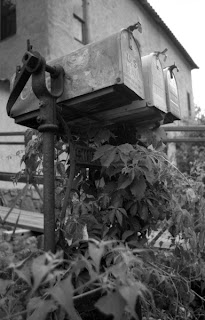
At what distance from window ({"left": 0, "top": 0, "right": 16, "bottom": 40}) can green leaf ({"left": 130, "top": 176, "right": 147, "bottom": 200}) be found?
27.0 ft

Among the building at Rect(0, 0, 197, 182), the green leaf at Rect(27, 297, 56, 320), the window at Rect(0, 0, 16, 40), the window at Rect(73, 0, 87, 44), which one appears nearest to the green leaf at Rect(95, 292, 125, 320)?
the green leaf at Rect(27, 297, 56, 320)

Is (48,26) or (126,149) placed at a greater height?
(48,26)

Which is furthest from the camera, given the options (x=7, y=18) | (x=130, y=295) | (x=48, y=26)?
(x=7, y=18)

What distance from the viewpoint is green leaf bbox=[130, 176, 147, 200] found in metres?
1.60

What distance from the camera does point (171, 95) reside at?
76.5 inches

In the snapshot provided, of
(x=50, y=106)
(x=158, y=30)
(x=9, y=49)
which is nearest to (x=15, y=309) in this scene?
(x=50, y=106)

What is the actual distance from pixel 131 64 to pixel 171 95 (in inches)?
20.5

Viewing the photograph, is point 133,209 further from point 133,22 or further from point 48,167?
point 133,22

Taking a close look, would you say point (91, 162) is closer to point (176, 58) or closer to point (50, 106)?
point (50, 106)

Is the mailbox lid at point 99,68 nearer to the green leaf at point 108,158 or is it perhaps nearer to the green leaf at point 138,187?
the green leaf at point 108,158

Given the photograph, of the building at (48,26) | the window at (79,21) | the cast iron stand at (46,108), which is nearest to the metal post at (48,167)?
the cast iron stand at (46,108)

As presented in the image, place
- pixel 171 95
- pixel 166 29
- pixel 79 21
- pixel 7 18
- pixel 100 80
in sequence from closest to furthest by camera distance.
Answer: pixel 100 80 → pixel 171 95 → pixel 7 18 → pixel 79 21 → pixel 166 29

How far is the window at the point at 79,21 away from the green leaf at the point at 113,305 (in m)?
8.78

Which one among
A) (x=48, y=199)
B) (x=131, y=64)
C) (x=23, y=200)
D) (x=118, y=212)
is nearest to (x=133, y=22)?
(x=23, y=200)
